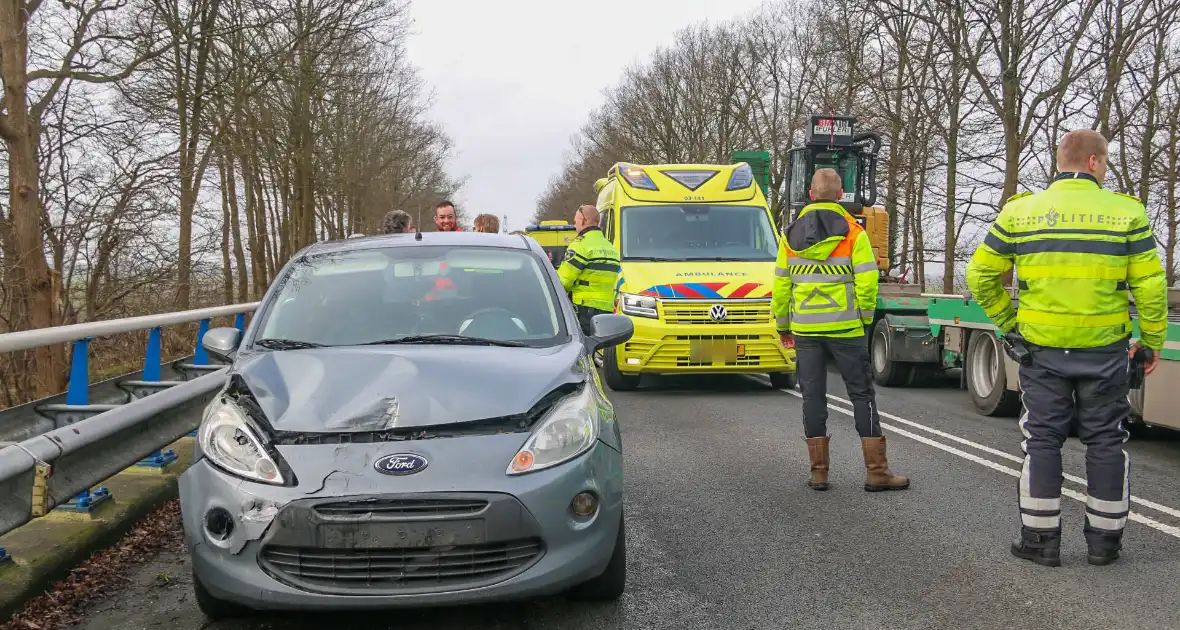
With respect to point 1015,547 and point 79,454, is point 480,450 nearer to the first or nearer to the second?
point 79,454

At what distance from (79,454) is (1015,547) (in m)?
4.17

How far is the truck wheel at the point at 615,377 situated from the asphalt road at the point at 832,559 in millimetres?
3011

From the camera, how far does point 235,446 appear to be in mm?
3580

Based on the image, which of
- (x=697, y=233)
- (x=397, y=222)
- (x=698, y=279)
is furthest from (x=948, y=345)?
(x=397, y=222)

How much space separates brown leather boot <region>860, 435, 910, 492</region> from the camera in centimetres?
603

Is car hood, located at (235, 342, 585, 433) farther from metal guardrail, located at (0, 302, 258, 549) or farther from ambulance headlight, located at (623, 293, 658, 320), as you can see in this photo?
ambulance headlight, located at (623, 293, 658, 320)

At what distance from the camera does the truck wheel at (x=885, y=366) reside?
1190cm

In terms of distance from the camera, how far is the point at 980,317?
9680mm

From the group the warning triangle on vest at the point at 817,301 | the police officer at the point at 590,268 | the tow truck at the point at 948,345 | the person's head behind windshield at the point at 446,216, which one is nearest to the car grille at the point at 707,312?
the police officer at the point at 590,268

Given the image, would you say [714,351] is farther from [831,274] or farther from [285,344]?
[285,344]

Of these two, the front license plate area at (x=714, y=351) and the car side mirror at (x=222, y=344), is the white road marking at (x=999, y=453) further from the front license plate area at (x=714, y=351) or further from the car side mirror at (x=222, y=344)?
the car side mirror at (x=222, y=344)

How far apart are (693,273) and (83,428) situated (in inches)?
281

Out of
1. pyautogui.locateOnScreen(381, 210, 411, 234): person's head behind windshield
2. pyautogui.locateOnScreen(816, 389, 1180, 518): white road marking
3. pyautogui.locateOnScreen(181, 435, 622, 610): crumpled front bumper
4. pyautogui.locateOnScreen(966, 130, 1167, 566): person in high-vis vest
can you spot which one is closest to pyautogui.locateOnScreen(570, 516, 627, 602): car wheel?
pyautogui.locateOnScreen(181, 435, 622, 610): crumpled front bumper

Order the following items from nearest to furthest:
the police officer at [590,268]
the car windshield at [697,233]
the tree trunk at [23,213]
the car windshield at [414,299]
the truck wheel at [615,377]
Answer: the car windshield at [414,299]
the police officer at [590,268]
the truck wheel at [615,377]
the car windshield at [697,233]
the tree trunk at [23,213]
